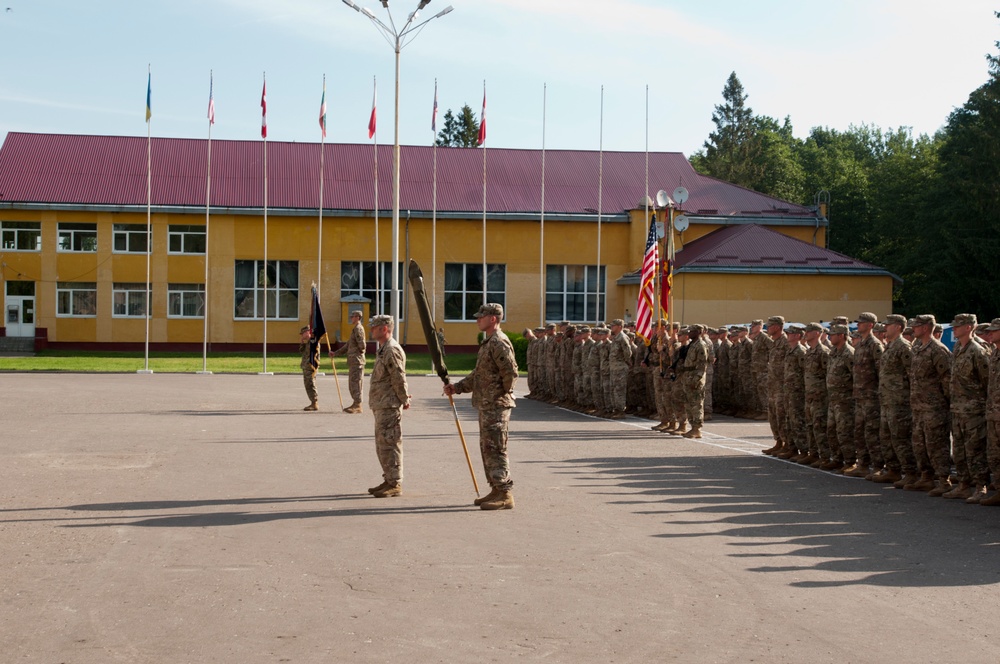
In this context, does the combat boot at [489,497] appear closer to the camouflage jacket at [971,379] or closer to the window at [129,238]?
the camouflage jacket at [971,379]

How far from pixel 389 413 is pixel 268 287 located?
43022 millimetres

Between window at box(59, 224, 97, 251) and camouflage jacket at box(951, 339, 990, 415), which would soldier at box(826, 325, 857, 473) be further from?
window at box(59, 224, 97, 251)

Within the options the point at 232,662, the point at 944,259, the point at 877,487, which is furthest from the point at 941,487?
the point at 944,259

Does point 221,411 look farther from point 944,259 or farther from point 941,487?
point 944,259

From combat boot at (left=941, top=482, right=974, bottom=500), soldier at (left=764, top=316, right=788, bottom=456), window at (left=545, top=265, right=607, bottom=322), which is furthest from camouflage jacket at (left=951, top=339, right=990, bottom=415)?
window at (left=545, top=265, right=607, bottom=322)

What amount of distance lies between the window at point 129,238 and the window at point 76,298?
6.90 feet

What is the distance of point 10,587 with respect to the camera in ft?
25.4

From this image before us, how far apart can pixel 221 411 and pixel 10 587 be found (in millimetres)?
15704

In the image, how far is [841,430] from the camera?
584 inches

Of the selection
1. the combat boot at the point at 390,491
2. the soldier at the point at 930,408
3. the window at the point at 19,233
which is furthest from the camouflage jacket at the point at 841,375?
the window at the point at 19,233

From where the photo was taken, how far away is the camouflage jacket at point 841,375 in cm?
1488

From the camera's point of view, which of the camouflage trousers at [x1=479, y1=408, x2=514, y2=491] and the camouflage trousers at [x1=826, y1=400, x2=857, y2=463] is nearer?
the camouflage trousers at [x1=479, y1=408, x2=514, y2=491]

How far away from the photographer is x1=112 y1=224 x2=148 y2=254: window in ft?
176

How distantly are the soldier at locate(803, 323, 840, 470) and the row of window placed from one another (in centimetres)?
4227
